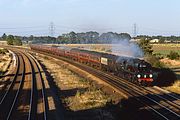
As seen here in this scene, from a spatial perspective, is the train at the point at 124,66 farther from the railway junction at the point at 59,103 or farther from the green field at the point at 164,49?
the green field at the point at 164,49

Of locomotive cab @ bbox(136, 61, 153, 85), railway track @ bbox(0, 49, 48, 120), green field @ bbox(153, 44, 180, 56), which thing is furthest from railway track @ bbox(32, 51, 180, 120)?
green field @ bbox(153, 44, 180, 56)

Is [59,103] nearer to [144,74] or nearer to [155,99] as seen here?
[155,99]

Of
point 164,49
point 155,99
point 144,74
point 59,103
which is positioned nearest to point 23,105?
point 59,103

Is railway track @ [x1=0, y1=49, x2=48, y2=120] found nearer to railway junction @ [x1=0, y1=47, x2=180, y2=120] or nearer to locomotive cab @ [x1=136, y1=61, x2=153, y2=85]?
railway junction @ [x1=0, y1=47, x2=180, y2=120]

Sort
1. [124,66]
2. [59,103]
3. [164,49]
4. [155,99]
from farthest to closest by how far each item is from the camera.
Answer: [164,49] < [124,66] < [155,99] < [59,103]

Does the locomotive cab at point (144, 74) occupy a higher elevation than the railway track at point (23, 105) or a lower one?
higher

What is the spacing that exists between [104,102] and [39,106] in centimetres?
393

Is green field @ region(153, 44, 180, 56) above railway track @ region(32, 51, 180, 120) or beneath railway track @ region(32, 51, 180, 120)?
beneath

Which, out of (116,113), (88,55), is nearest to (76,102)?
(116,113)

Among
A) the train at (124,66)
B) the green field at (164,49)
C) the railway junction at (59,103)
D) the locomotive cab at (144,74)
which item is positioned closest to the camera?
the railway junction at (59,103)

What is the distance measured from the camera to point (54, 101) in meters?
23.1

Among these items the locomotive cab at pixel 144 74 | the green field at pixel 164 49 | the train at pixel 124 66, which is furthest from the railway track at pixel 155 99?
the green field at pixel 164 49

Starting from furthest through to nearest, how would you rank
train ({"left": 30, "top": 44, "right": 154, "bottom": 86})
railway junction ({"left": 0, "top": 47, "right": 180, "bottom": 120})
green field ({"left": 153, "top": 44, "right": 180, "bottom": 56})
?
green field ({"left": 153, "top": 44, "right": 180, "bottom": 56}), train ({"left": 30, "top": 44, "right": 154, "bottom": 86}), railway junction ({"left": 0, "top": 47, "right": 180, "bottom": 120})

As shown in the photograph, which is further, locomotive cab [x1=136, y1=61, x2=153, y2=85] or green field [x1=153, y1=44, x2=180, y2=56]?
green field [x1=153, y1=44, x2=180, y2=56]
